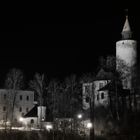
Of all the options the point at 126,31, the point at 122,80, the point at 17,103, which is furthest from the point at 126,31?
the point at 17,103

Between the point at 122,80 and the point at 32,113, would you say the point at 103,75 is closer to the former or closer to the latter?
the point at 122,80

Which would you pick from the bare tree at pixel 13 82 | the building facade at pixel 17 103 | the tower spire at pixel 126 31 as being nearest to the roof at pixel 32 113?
the building facade at pixel 17 103

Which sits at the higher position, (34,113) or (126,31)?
(126,31)

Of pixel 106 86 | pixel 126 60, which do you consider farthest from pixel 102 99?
pixel 126 60

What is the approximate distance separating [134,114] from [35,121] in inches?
1112

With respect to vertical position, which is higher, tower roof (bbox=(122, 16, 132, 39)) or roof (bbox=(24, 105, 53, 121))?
tower roof (bbox=(122, 16, 132, 39))

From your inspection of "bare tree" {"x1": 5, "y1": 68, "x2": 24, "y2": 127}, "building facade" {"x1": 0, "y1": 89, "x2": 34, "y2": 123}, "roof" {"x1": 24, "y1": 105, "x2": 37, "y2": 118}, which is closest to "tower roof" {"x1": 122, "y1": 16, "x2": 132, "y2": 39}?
"bare tree" {"x1": 5, "y1": 68, "x2": 24, "y2": 127}

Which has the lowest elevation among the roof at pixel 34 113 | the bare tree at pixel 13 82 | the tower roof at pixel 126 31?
the roof at pixel 34 113

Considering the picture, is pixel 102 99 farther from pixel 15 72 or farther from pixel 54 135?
pixel 54 135

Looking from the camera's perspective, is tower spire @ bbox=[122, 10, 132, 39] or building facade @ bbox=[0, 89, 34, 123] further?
tower spire @ bbox=[122, 10, 132, 39]

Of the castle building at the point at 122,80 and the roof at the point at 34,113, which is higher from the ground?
the castle building at the point at 122,80

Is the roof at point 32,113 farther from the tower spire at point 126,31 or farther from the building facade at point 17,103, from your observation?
the tower spire at point 126,31

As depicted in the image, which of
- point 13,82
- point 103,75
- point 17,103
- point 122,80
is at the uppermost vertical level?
point 103,75

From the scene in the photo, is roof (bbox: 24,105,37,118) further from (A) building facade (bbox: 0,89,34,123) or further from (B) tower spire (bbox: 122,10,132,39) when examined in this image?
(B) tower spire (bbox: 122,10,132,39)
